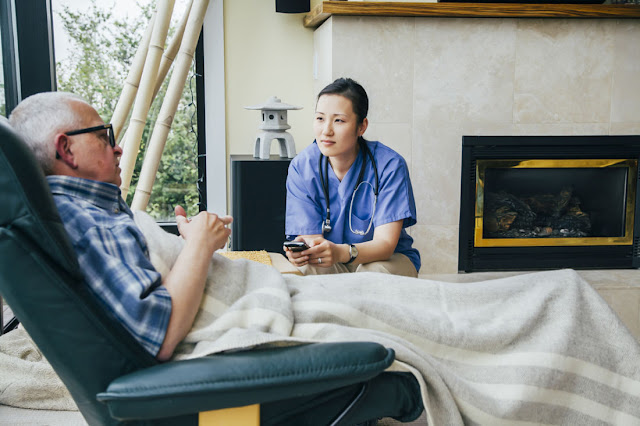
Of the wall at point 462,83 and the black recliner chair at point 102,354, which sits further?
the wall at point 462,83

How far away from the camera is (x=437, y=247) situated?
2916mm

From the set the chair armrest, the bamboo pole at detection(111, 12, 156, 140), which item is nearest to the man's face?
the chair armrest

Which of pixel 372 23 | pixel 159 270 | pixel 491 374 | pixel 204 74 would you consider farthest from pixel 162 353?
pixel 204 74

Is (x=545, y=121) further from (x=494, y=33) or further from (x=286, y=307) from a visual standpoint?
(x=286, y=307)

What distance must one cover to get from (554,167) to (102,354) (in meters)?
2.55

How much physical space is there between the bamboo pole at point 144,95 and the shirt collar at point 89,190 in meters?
1.42

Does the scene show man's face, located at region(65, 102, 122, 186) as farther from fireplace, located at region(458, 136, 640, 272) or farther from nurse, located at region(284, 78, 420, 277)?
fireplace, located at region(458, 136, 640, 272)

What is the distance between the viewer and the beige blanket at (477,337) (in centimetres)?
109

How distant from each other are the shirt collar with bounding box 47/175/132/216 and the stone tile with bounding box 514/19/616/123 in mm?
2204

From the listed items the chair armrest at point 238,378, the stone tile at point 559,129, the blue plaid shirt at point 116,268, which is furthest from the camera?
the stone tile at point 559,129

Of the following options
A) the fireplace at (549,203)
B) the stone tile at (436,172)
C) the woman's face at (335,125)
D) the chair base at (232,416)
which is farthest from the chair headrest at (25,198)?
the fireplace at (549,203)

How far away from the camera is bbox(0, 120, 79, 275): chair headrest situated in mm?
862

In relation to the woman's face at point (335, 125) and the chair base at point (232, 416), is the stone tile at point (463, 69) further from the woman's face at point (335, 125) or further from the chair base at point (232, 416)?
the chair base at point (232, 416)

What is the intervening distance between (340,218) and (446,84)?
114 centimetres
